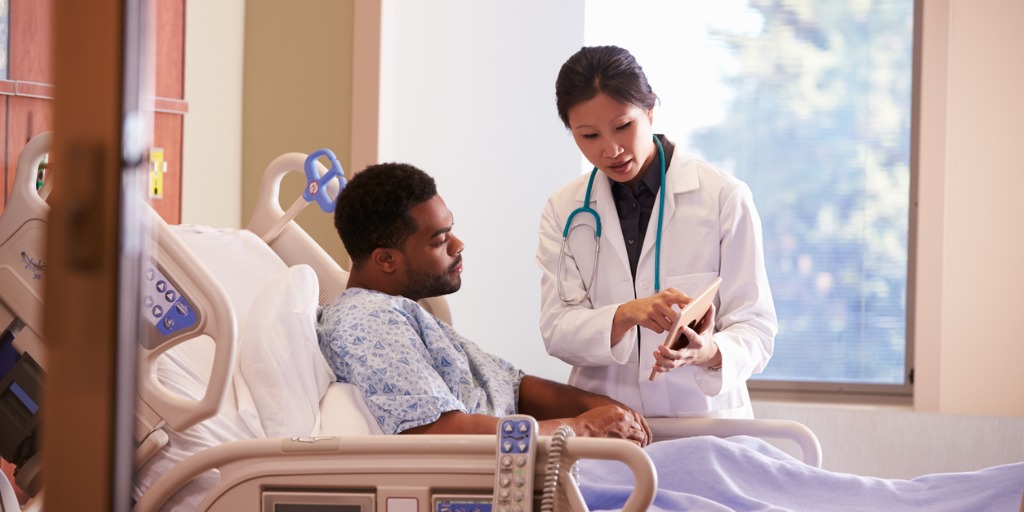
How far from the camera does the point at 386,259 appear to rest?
2061 mm

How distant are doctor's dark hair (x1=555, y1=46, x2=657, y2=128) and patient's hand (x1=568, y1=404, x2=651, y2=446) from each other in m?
0.65

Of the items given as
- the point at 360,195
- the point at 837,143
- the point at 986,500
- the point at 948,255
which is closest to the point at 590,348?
the point at 360,195

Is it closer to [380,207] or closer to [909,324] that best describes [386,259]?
[380,207]

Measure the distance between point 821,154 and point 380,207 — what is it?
2.27 meters

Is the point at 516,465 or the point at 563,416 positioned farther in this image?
the point at 563,416

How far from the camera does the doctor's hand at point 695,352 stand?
1912 mm

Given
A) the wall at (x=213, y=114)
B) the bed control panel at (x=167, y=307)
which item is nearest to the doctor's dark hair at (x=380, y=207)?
the bed control panel at (x=167, y=307)

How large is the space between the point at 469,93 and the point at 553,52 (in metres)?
0.43

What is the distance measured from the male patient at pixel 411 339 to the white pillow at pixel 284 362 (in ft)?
0.20

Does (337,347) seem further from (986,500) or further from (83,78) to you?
(83,78)

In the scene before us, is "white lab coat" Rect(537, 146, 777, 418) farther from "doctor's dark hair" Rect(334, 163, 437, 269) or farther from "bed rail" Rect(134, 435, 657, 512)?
"bed rail" Rect(134, 435, 657, 512)

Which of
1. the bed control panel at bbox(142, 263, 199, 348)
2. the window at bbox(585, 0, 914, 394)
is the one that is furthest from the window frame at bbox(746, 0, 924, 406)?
the bed control panel at bbox(142, 263, 199, 348)

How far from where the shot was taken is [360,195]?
2.07 metres

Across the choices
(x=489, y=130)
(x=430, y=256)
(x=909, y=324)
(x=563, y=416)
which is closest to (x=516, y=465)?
(x=430, y=256)
